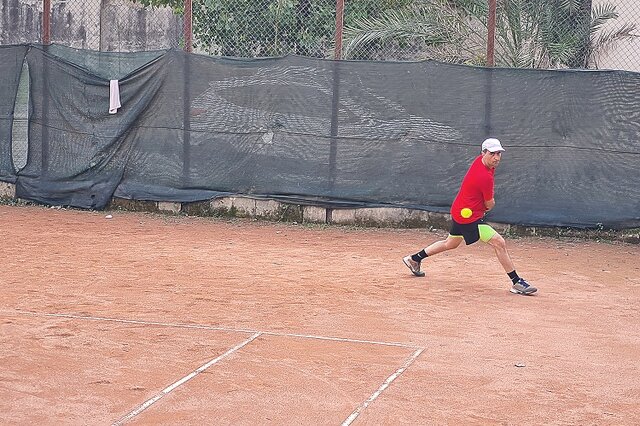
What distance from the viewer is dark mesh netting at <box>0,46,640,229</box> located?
13422 mm

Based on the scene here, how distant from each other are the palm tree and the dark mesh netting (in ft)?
3.60

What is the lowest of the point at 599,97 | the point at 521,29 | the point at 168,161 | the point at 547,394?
the point at 547,394

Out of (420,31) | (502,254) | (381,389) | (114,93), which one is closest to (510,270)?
(502,254)

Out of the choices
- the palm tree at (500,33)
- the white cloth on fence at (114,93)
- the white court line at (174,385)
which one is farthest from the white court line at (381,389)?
the white cloth on fence at (114,93)

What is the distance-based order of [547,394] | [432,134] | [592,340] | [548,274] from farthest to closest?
1. [432,134]
2. [548,274]
3. [592,340]
4. [547,394]

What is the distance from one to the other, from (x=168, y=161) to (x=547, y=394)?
371 inches

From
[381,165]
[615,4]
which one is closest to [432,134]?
[381,165]

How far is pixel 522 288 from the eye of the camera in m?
9.79

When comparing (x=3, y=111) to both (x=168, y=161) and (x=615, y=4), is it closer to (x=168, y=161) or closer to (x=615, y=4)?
(x=168, y=161)

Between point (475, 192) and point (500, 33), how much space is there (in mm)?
5385

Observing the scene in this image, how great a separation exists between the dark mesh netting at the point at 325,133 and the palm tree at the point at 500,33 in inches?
43.2

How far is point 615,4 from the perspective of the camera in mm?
16453

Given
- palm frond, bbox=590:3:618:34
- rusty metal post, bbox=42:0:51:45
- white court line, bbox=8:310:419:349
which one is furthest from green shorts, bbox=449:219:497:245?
rusty metal post, bbox=42:0:51:45

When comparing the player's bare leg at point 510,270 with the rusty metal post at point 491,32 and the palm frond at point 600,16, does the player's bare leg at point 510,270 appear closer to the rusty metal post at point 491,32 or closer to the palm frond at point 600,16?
the rusty metal post at point 491,32
